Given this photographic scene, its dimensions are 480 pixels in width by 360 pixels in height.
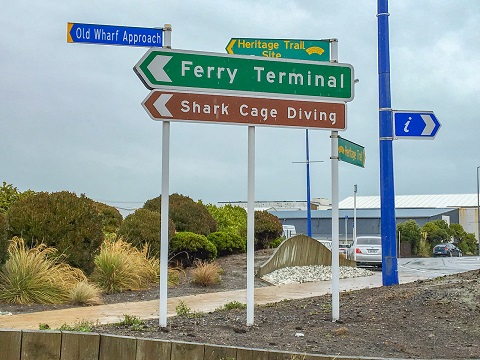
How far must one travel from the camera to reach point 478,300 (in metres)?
8.64

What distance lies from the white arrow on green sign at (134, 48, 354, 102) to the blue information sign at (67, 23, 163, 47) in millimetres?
2837

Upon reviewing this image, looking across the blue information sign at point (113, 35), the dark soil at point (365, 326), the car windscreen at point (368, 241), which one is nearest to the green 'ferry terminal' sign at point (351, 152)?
the dark soil at point (365, 326)

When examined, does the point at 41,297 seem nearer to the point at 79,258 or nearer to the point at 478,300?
the point at 79,258

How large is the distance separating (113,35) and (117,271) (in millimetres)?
4771

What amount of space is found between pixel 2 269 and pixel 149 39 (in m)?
4.48

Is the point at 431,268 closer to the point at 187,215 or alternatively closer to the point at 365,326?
the point at 187,215

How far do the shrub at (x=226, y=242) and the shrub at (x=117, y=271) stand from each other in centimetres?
613

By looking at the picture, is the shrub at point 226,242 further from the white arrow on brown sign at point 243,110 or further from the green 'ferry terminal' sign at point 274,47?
the white arrow on brown sign at point 243,110

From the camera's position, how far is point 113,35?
34.9 feet

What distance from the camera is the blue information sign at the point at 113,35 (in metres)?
Answer: 10.4

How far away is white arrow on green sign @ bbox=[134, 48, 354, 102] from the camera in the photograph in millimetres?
7590

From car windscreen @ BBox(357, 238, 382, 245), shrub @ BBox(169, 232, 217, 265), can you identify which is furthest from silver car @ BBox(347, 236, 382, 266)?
shrub @ BBox(169, 232, 217, 265)

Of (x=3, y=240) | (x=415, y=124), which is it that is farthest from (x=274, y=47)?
(x=3, y=240)

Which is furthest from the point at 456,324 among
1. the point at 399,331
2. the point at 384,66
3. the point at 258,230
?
the point at 258,230
